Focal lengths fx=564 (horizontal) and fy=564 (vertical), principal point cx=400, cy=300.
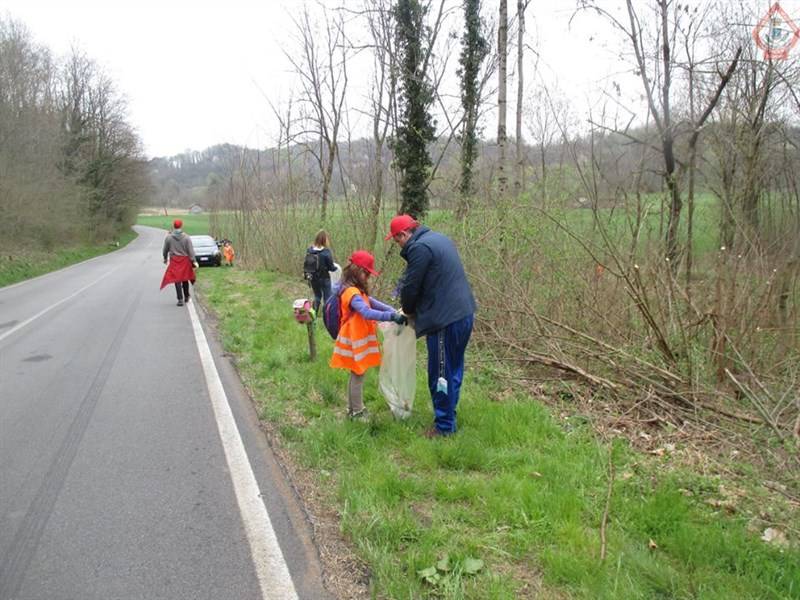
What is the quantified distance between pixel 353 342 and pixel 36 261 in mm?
26571

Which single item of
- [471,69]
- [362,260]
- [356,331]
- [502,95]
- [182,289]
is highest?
[471,69]

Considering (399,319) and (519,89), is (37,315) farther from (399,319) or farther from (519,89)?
(519,89)

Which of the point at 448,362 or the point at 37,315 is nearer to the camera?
the point at 448,362

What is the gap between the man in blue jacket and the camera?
444cm

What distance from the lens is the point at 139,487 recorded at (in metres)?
4.00

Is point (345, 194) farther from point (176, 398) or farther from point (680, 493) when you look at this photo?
point (680, 493)

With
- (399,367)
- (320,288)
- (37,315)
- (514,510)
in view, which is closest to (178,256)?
(37,315)

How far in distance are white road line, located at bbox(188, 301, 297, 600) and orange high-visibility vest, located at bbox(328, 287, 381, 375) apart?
1104 millimetres

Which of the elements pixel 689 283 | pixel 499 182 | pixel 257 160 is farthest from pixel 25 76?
pixel 689 283

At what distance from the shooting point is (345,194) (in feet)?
44.4

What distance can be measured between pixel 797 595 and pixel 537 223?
18.0ft

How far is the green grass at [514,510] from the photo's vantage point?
2871 millimetres

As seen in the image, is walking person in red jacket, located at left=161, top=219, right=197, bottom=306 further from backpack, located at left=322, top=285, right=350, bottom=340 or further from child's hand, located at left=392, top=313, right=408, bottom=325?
child's hand, located at left=392, top=313, right=408, bottom=325

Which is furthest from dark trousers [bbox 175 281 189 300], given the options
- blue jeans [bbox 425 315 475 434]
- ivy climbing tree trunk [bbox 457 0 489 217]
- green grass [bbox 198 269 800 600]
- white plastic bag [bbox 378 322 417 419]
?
blue jeans [bbox 425 315 475 434]
